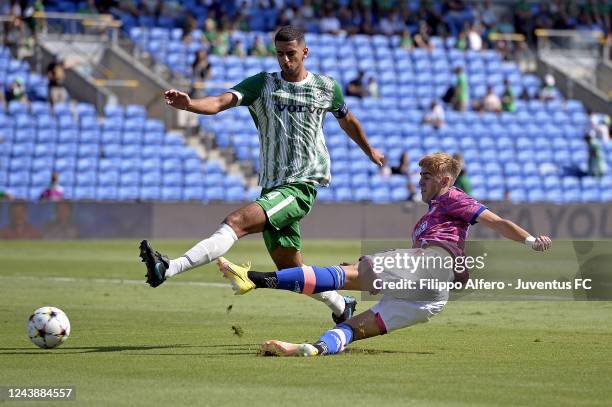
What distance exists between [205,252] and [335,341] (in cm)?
122

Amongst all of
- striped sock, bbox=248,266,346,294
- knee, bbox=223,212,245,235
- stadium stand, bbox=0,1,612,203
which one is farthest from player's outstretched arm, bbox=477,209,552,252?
stadium stand, bbox=0,1,612,203

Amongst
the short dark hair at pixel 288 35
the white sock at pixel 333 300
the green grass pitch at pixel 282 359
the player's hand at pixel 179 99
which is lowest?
the green grass pitch at pixel 282 359

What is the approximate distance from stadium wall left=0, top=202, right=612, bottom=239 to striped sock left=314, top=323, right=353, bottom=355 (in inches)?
883

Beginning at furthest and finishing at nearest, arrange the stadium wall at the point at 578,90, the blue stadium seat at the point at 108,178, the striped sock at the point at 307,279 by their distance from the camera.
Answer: the stadium wall at the point at 578,90 < the blue stadium seat at the point at 108,178 < the striped sock at the point at 307,279

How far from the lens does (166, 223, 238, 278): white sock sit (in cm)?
958

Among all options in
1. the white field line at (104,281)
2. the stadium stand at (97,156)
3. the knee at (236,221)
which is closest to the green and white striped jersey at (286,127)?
the knee at (236,221)

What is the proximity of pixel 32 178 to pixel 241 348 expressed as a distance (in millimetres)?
23405

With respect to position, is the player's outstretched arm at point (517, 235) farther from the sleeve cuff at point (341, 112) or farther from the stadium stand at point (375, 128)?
the stadium stand at point (375, 128)

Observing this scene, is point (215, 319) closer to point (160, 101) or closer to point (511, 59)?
point (160, 101)

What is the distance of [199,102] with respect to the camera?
995 cm

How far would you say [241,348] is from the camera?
10227 mm

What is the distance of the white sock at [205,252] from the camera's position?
31.4ft

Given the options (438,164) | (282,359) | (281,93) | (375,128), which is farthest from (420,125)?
(282,359)

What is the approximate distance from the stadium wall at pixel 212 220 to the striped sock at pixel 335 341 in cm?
2242
